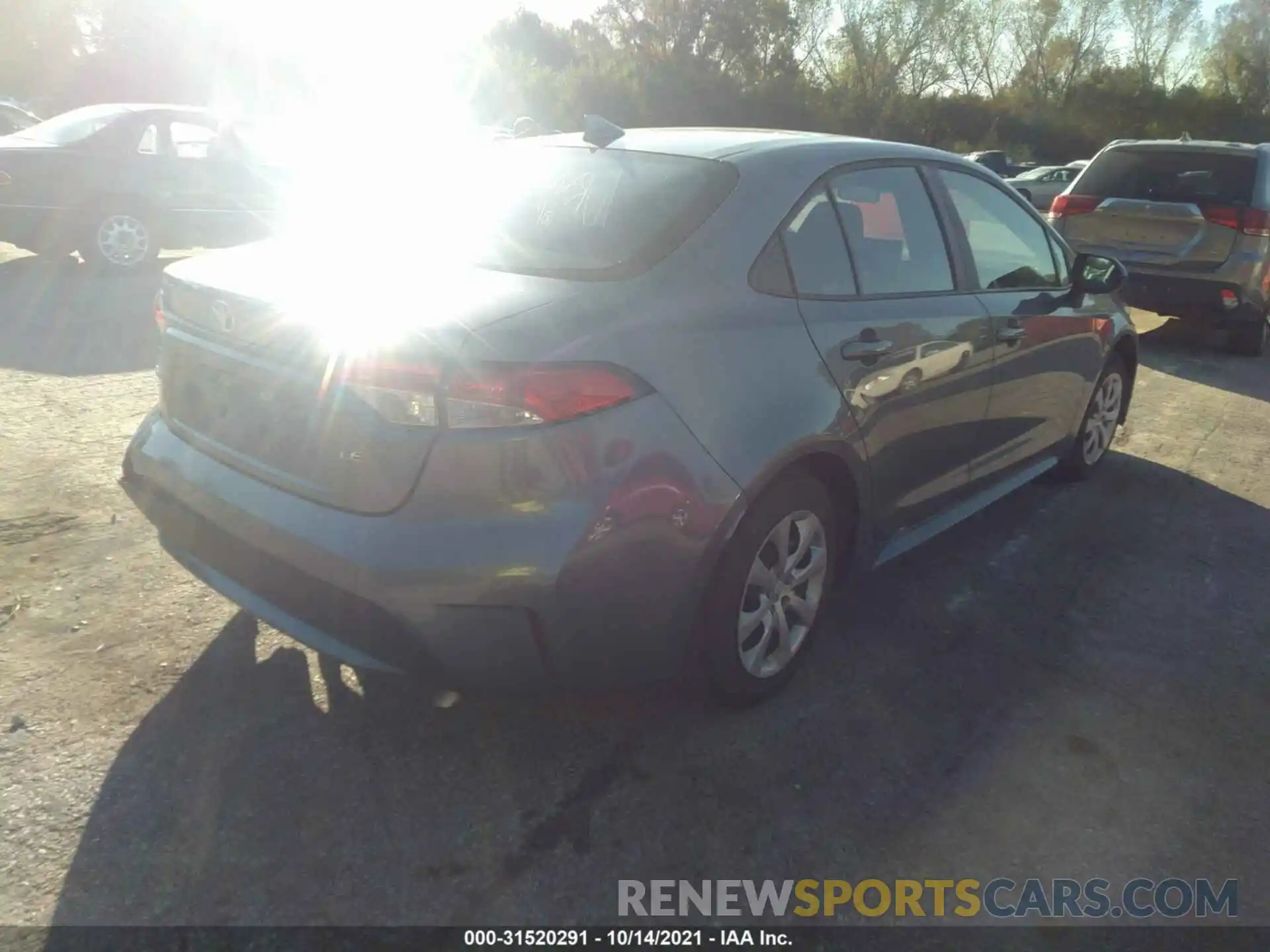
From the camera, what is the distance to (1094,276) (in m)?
4.68

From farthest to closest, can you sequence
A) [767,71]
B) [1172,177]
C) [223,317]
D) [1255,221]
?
[767,71] → [1172,177] → [1255,221] → [223,317]

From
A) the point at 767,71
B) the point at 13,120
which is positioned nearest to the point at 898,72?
the point at 767,71

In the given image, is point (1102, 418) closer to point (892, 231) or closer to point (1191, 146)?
point (892, 231)

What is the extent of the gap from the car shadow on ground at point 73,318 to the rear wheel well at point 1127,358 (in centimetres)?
533

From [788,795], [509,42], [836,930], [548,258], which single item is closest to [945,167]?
[548,258]

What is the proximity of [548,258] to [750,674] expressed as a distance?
128 centimetres

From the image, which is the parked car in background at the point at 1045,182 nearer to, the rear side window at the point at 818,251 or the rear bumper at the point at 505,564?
the rear side window at the point at 818,251

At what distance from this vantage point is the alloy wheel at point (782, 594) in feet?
9.88

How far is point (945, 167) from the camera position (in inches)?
156

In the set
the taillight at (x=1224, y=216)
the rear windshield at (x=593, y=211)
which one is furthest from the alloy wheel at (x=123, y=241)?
the taillight at (x=1224, y=216)

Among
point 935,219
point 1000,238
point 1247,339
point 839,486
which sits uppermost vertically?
point 935,219

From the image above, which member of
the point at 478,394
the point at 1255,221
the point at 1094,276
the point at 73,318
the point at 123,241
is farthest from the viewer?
the point at 123,241

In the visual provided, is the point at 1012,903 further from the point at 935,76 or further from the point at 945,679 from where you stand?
the point at 935,76

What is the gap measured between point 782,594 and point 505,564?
1005 millimetres
